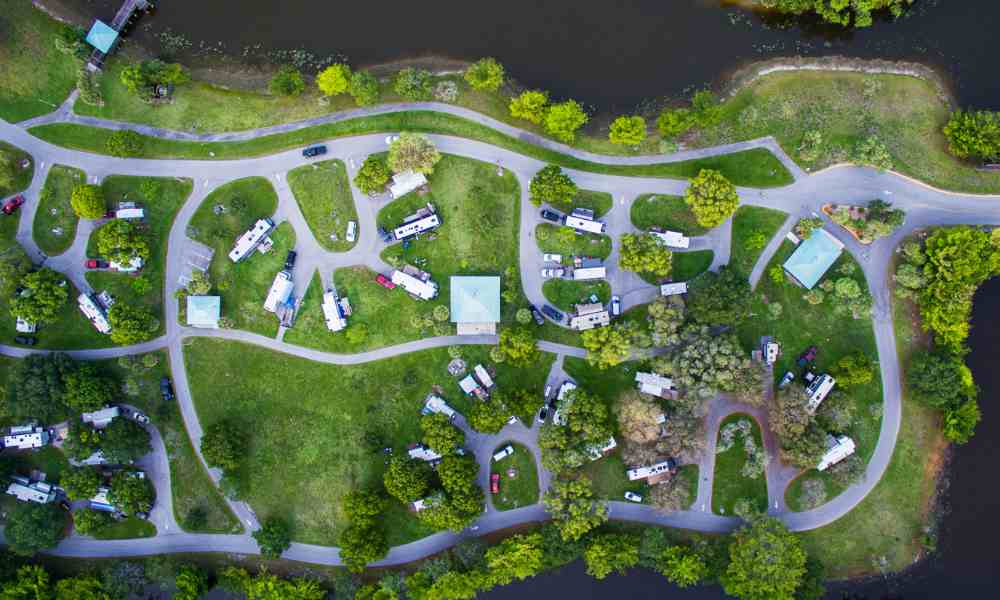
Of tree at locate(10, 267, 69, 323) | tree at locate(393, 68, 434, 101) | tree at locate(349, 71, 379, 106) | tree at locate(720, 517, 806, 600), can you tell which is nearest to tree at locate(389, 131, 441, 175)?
tree at locate(393, 68, 434, 101)

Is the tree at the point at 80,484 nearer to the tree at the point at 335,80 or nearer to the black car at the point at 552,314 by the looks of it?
the tree at the point at 335,80

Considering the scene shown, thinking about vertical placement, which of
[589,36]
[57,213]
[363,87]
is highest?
[589,36]

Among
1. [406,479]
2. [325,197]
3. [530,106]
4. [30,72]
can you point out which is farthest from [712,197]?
[30,72]

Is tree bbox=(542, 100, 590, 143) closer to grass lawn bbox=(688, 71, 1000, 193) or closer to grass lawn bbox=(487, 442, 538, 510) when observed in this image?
grass lawn bbox=(688, 71, 1000, 193)

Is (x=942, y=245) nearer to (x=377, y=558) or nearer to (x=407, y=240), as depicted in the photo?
(x=407, y=240)

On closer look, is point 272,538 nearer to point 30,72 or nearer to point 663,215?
point 663,215

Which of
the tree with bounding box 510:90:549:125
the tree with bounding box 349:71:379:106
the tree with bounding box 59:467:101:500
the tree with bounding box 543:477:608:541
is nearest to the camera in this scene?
the tree with bounding box 543:477:608:541

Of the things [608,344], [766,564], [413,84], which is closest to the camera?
[766,564]
